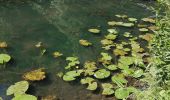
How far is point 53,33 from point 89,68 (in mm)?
2078

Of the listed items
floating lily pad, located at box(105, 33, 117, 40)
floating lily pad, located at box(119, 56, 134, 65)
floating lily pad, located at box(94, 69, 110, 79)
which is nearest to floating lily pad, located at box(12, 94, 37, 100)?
floating lily pad, located at box(94, 69, 110, 79)

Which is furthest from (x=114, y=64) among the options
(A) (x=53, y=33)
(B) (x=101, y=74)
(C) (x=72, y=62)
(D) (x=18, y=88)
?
(D) (x=18, y=88)

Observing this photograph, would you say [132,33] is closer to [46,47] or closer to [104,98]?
[46,47]

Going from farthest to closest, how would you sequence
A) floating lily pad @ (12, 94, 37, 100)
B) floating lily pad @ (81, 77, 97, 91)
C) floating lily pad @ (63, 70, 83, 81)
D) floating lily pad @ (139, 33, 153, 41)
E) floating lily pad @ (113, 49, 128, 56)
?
floating lily pad @ (139, 33, 153, 41) < floating lily pad @ (113, 49, 128, 56) < floating lily pad @ (63, 70, 83, 81) < floating lily pad @ (81, 77, 97, 91) < floating lily pad @ (12, 94, 37, 100)

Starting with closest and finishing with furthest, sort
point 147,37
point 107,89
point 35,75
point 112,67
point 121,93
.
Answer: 1. point 121,93
2. point 107,89
3. point 35,75
4. point 112,67
5. point 147,37

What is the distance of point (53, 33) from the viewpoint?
27.6 feet

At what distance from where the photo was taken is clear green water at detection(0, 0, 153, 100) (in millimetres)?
6203

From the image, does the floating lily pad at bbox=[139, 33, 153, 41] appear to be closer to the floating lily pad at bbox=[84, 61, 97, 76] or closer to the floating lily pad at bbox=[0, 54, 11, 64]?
the floating lily pad at bbox=[84, 61, 97, 76]

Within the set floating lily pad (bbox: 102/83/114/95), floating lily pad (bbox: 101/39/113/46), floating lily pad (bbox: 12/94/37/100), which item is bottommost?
floating lily pad (bbox: 12/94/37/100)

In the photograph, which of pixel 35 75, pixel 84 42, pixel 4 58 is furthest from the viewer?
pixel 84 42

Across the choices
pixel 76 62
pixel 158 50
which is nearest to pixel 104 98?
pixel 76 62

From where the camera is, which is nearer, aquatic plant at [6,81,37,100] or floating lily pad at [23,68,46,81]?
aquatic plant at [6,81,37,100]

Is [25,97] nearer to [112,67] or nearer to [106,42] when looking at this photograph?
[112,67]

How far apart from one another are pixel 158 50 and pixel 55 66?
302 cm
